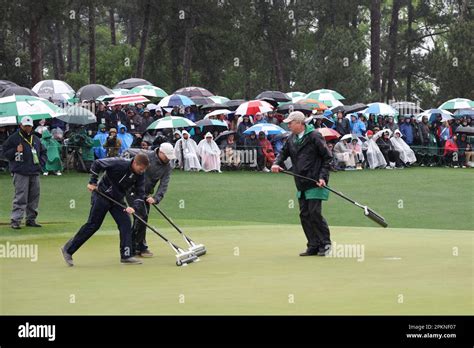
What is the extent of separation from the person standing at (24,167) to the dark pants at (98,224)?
5185 mm

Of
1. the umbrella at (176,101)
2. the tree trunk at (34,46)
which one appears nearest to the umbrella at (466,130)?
the umbrella at (176,101)

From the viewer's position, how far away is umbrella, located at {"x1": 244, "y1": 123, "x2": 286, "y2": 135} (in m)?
36.0

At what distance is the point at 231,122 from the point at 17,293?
2706 cm

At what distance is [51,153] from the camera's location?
109 feet

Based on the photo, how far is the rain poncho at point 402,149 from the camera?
39.2 m

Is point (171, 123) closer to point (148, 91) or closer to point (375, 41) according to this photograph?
point (148, 91)

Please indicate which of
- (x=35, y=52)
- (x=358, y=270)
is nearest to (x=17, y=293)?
(x=358, y=270)

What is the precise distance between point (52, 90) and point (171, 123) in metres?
9.24

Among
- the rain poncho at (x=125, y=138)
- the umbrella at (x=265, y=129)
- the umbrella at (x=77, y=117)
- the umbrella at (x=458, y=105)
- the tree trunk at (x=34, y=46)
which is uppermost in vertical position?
the tree trunk at (x=34, y=46)

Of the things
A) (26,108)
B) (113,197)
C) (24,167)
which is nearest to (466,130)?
(26,108)

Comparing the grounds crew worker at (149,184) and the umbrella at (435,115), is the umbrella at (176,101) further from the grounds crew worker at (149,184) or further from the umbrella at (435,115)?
the grounds crew worker at (149,184)

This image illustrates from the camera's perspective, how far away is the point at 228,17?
56469 mm

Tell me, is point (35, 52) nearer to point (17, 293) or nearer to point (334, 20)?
point (334, 20)

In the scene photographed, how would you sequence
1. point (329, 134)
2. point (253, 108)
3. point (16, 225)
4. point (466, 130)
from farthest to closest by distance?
point (466, 130), point (253, 108), point (329, 134), point (16, 225)
